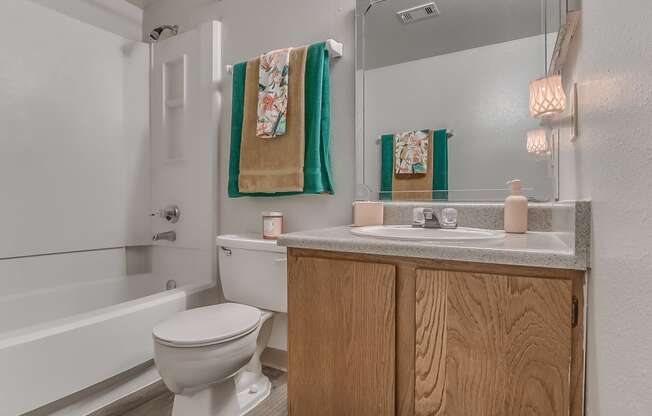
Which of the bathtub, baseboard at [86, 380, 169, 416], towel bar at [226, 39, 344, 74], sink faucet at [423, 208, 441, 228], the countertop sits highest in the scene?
towel bar at [226, 39, 344, 74]

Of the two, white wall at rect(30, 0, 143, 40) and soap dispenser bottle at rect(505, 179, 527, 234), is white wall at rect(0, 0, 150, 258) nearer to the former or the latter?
white wall at rect(30, 0, 143, 40)

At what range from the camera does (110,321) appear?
143cm

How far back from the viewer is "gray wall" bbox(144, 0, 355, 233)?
1.67 m

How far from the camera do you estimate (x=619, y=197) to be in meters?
0.51

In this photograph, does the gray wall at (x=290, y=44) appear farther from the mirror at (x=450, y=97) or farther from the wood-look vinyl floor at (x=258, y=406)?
the wood-look vinyl floor at (x=258, y=406)

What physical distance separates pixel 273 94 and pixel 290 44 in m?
0.32

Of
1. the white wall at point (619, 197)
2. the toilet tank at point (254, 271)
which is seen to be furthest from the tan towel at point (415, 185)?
the white wall at point (619, 197)

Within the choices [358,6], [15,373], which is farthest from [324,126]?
[15,373]

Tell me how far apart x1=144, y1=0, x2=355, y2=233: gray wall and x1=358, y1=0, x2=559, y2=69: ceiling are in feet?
0.46

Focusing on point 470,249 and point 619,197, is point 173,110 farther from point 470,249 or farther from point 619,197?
point 619,197

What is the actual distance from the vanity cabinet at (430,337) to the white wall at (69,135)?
5.19 ft

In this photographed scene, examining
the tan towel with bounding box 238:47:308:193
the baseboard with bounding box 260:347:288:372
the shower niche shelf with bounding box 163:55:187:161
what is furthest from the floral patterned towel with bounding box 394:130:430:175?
the shower niche shelf with bounding box 163:55:187:161

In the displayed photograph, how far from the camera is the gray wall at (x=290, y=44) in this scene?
65.9 inches

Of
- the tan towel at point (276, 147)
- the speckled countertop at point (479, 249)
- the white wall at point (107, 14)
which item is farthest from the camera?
the white wall at point (107, 14)
